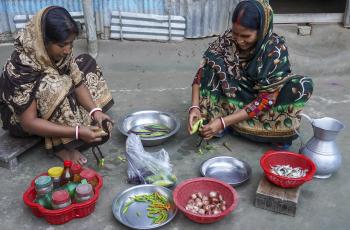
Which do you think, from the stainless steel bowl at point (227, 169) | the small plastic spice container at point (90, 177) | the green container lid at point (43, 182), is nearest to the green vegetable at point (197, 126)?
the stainless steel bowl at point (227, 169)

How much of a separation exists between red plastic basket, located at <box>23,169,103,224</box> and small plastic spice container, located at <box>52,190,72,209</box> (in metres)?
0.03

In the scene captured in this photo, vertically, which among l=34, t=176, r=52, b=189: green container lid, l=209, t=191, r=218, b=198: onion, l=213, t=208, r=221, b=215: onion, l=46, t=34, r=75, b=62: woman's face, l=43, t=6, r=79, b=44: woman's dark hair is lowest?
l=213, t=208, r=221, b=215: onion

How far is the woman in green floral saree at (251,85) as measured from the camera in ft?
9.07

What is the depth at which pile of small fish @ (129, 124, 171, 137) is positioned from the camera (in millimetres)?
3222

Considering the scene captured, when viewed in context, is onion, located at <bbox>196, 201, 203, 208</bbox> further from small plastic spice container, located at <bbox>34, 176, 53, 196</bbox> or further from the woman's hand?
small plastic spice container, located at <bbox>34, 176, 53, 196</bbox>

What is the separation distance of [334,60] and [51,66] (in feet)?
10.8

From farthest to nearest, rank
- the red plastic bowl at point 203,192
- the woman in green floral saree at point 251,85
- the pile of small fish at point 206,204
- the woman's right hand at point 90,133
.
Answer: the woman in green floral saree at point 251,85 < the woman's right hand at point 90,133 < the pile of small fish at point 206,204 < the red plastic bowl at point 203,192

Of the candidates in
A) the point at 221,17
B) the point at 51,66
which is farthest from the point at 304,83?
the point at 221,17

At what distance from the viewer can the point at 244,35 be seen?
2.73 metres

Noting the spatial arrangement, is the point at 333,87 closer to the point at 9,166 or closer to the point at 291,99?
the point at 291,99

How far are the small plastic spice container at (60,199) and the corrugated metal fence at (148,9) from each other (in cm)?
313

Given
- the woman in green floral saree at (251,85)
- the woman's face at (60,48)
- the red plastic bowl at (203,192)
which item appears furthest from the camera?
the woman in green floral saree at (251,85)

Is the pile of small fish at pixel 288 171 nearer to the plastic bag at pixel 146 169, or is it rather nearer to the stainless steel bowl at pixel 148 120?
the plastic bag at pixel 146 169

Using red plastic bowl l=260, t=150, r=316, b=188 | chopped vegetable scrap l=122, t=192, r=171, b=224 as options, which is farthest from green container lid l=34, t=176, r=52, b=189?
red plastic bowl l=260, t=150, r=316, b=188
